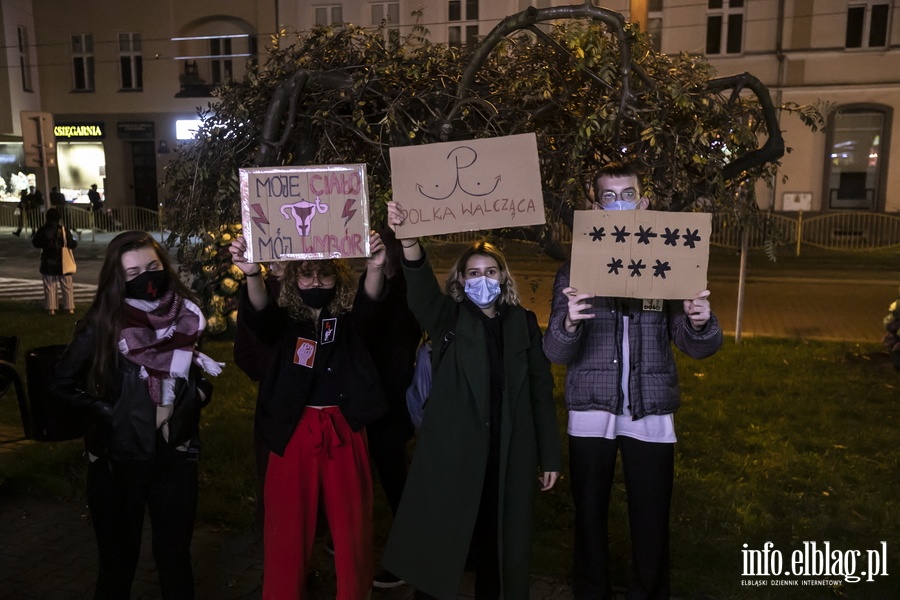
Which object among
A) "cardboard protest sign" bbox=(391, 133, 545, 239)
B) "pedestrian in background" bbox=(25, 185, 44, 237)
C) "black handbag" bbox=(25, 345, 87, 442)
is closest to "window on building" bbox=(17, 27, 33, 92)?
"pedestrian in background" bbox=(25, 185, 44, 237)

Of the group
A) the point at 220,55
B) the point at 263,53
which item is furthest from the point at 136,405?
the point at 220,55

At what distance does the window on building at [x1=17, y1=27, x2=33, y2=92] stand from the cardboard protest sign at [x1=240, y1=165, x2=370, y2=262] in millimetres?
29649

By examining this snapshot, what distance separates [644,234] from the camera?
3.12 metres

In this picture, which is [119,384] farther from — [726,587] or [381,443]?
[726,587]

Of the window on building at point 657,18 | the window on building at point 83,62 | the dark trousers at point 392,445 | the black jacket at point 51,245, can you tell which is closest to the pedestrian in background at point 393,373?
the dark trousers at point 392,445

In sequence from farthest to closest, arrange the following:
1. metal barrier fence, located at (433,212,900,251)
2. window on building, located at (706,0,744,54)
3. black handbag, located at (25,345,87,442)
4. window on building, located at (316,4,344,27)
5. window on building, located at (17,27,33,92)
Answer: window on building, located at (17,27,33,92) < window on building, located at (316,4,344,27) < window on building, located at (706,0,744,54) < metal barrier fence, located at (433,212,900,251) < black handbag, located at (25,345,87,442)

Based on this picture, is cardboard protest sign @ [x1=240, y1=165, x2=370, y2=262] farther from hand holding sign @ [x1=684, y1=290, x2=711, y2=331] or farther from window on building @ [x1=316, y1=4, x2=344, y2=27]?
window on building @ [x1=316, y1=4, x2=344, y2=27]

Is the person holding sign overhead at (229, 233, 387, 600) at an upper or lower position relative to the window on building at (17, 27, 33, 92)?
lower

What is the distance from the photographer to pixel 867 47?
809 inches

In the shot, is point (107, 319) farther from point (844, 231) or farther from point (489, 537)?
point (844, 231)

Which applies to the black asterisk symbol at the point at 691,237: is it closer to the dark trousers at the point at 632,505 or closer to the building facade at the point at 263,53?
the dark trousers at the point at 632,505

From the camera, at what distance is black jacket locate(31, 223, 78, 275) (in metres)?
11.2

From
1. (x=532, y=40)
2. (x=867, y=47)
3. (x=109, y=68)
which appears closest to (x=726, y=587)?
(x=532, y=40)

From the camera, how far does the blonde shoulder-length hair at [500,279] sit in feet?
11.4
